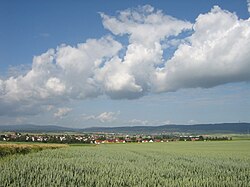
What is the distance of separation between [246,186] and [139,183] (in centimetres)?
470

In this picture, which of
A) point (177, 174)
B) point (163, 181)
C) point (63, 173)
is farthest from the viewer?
point (177, 174)

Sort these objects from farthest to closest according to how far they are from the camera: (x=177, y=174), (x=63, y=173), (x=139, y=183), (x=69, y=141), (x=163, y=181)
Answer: (x=69, y=141)
(x=177, y=174)
(x=63, y=173)
(x=163, y=181)
(x=139, y=183)

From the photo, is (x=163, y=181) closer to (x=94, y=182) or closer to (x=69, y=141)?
(x=94, y=182)

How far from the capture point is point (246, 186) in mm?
15070

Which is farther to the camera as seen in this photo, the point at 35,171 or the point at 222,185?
the point at 35,171

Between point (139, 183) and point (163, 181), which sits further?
point (163, 181)

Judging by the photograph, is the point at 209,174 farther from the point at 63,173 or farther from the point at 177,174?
the point at 63,173

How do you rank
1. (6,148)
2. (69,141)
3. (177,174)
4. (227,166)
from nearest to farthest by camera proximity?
(177,174) → (227,166) → (6,148) → (69,141)

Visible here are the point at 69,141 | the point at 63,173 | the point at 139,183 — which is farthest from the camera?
the point at 69,141

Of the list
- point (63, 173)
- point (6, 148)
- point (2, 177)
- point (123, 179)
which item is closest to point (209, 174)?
point (123, 179)

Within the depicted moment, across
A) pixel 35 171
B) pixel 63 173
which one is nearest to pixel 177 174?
pixel 63 173

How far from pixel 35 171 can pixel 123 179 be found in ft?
17.6

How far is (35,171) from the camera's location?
1825 cm

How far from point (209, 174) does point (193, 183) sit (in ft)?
15.1
